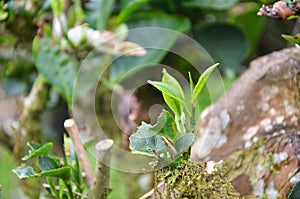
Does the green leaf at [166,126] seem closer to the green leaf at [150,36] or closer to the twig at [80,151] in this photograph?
the twig at [80,151]

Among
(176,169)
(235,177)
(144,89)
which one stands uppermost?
(176,169)

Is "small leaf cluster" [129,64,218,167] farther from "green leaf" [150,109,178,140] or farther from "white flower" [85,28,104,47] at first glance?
"white flower" [85,28,104,47]

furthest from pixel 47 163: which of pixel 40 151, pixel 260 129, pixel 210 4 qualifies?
pixel 210 4

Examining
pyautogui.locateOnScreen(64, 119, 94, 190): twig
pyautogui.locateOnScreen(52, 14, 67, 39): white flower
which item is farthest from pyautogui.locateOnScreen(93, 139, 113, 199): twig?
pyautogui.locateOnScreen(52, 14, 67, 39): white flower

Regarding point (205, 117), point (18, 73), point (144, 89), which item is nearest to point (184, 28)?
point (144, 89)

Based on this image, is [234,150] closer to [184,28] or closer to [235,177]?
Answer: [235,177]

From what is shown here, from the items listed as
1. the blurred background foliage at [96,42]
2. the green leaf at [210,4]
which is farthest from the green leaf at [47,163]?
the green leaf at [210,4]

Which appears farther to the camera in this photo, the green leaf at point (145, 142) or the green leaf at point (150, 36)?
the green leaf at point (150, 36)
